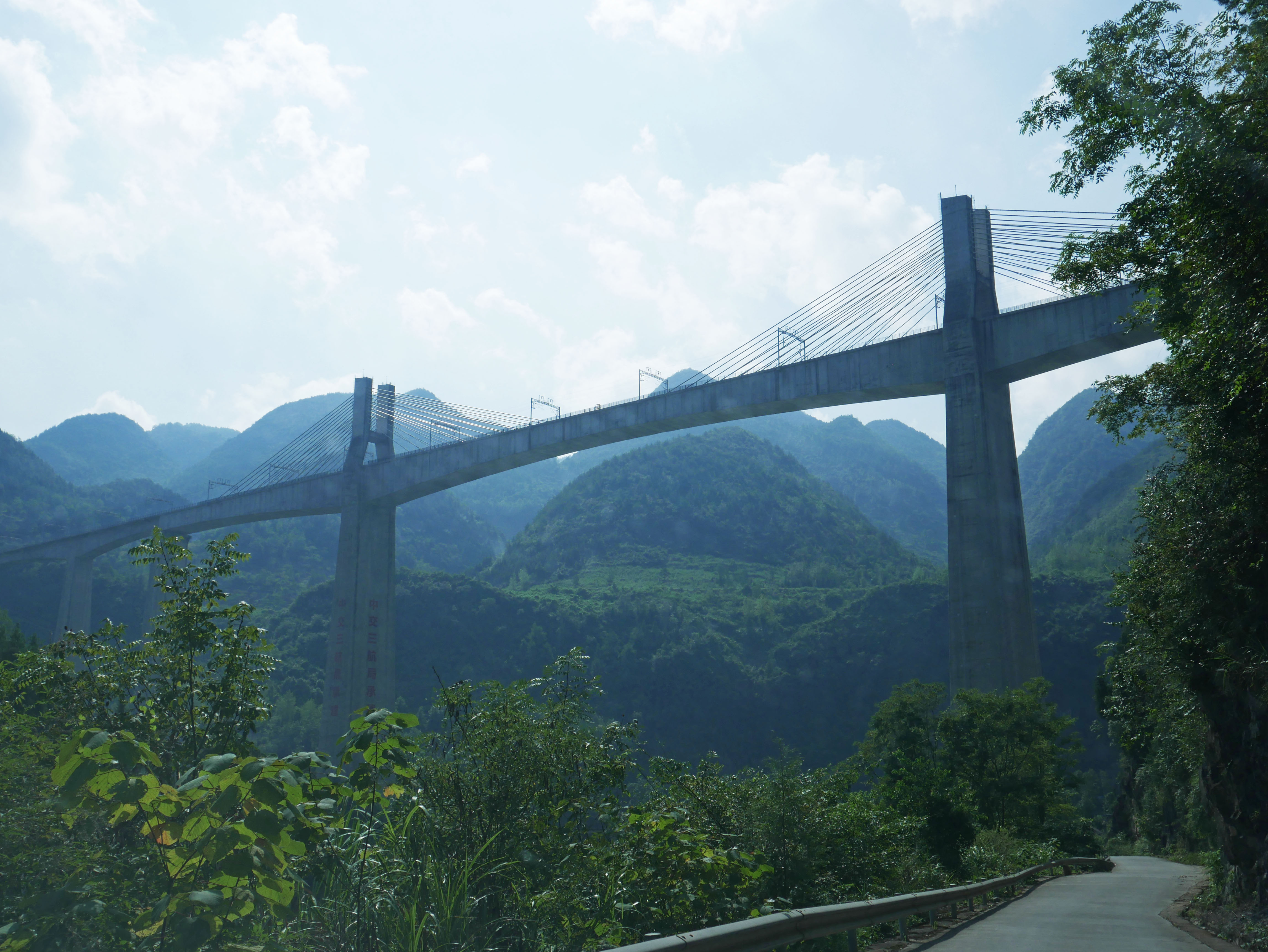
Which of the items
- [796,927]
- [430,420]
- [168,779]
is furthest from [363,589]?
[796,927]

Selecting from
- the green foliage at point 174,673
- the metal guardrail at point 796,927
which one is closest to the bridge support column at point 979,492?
the metal guardrail at point 796,927

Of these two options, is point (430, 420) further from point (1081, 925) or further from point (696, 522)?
point (696, 522)

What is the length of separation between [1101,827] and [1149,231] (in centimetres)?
8668

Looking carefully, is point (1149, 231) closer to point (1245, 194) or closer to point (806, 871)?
point (1245, 194)

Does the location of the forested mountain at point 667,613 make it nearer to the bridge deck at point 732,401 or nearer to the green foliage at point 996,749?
the bridge deck at point 732,401

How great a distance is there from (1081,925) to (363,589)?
45.0m

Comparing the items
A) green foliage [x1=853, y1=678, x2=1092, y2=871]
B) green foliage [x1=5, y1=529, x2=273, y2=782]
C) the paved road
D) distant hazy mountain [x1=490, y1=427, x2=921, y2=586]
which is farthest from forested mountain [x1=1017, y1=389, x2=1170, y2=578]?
green foliage [x1=5, y1=529, x2=273, y2=782]

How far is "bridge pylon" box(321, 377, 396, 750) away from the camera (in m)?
49.3

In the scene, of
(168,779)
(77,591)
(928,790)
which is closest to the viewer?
(168,779)

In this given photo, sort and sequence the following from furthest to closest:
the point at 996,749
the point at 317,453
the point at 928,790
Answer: the point at 317,453, the point at 996,749, the point at 928,790

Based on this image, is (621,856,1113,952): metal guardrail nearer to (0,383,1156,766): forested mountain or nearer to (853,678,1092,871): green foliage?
(853,678,1092,871): green foliage

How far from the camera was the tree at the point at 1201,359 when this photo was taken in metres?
8.52

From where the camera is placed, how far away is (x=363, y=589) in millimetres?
51094

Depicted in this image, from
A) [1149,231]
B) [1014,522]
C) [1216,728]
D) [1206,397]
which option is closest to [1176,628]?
[1216,728]
